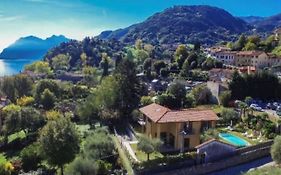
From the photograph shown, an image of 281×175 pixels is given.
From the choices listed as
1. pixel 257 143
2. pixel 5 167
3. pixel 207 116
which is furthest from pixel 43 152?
pixel 257 143

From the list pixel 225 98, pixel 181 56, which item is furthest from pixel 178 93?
pixel 181 56

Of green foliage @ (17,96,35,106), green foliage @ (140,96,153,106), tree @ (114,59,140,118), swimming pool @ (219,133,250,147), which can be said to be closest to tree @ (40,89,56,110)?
green foliage @ (17,96,35,106)

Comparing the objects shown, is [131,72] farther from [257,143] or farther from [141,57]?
[141,57]

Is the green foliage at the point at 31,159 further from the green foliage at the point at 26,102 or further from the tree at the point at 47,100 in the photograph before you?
the green foliage at the point at 26,102

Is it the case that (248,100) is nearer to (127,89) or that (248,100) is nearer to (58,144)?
(127,89)

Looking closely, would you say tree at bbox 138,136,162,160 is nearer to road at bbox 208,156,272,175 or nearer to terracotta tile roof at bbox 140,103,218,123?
terracotta tile roof at bbox 140,103,218,123

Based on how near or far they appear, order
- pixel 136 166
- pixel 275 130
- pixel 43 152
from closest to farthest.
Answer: pixel 136 166 < pixel 43 152 < pixel 275 130
